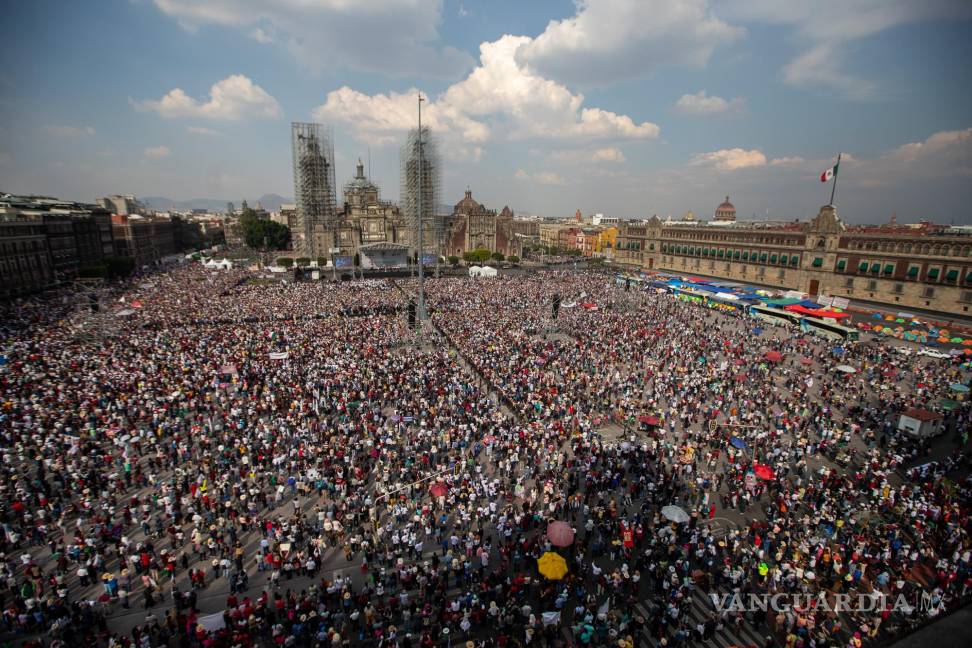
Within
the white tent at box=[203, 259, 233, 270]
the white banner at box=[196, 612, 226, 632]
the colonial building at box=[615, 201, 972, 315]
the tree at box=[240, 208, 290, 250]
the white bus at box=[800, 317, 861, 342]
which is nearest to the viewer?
the white banner at box=[196, 612, 226, 632]

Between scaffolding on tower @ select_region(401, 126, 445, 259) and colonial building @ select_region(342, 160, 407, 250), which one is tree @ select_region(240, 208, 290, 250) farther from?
scaffolding on tower @ select_region(401, 126, 445, 259)

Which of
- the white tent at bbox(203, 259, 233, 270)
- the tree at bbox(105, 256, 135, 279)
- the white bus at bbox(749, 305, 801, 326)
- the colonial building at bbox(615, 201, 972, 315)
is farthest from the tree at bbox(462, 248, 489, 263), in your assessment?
the tree at bbox(105, 256, 135, 279)

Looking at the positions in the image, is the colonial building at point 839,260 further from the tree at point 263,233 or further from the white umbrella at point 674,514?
the tree at point 263,233

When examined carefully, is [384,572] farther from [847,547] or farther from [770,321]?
[770,321]

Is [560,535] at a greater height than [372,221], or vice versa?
[372,221]

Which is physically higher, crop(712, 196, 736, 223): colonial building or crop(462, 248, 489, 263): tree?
crop(712, 196, 736, 223): colonial building

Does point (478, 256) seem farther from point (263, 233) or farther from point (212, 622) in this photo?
point (212, 622)

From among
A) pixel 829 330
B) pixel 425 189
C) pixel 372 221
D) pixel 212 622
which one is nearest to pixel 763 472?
pixel 212 622

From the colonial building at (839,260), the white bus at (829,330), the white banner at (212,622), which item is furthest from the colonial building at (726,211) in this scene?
the white banner at (212,622)
